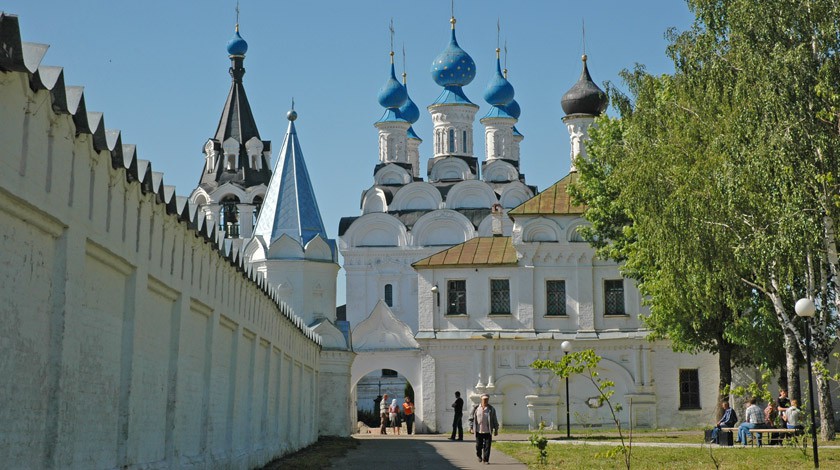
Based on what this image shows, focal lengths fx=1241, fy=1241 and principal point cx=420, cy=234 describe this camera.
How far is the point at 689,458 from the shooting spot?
1700cm

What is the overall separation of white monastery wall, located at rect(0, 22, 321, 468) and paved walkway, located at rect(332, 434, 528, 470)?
3009 mm

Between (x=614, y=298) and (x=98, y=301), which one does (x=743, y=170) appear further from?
(x=614, y=298)

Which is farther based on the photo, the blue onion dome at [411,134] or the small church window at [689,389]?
the blue onion dome at [411,134]

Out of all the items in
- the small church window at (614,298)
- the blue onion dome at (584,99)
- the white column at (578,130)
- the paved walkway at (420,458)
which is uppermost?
the blue onion dome at (584,99)

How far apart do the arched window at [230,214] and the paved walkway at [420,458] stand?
21.8m

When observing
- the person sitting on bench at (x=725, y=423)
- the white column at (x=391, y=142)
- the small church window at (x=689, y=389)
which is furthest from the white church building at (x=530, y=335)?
the white column at (x=391, y=142)

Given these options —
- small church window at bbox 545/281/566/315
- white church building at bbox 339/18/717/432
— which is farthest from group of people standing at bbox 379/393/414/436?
small church window at bbox 545/281/566/315

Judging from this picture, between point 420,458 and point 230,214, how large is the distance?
1161 inches

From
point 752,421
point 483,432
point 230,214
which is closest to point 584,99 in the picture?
point 230,214

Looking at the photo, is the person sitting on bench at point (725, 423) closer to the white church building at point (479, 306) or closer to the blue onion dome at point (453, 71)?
the white church building at point (479, 306)

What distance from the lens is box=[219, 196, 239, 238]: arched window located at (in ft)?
150

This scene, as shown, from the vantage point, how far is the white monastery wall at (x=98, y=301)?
6.98m

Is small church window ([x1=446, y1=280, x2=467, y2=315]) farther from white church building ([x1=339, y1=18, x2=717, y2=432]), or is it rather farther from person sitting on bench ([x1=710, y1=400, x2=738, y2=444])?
person sitting on bench ([x1=710, y1=400, x2=738, y2=444])

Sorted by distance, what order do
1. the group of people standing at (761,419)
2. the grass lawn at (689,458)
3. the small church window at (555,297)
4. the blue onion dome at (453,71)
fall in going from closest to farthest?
the grass lawn at (689,458) → the group of people standing at (761,419) → the small church window at (555,297) → the blue onion dome at (453,71)
